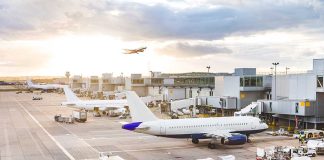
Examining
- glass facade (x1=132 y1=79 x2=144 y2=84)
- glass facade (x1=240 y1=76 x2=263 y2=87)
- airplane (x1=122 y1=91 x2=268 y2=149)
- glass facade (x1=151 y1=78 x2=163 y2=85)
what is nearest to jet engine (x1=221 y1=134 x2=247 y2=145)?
airplane (x1=122 y1=91 x2=268 y2=149)

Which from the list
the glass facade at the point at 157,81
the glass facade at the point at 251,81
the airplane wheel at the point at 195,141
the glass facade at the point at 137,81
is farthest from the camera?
the glass facade at the point at 137,81

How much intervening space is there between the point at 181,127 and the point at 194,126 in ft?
6.04

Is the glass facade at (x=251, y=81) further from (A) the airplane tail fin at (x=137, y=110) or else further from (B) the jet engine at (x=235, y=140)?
(A) the airplane tail fin at (x=137, y=110)

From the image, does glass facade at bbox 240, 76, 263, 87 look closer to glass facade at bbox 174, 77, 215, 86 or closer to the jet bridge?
the jet bridge

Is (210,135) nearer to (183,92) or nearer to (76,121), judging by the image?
(76,121)

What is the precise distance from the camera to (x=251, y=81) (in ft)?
254

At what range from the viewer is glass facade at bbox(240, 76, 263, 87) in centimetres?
7669

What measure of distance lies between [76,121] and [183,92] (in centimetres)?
3911

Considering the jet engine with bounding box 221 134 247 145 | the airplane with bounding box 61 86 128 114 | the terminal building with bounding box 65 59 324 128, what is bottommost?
the jet engine with bounding box 221 134 247 145

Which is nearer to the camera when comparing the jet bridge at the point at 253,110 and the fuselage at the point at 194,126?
the fuselage at the point at 194,126

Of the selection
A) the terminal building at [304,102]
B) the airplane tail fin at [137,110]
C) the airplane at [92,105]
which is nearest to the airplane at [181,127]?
the airplane tail fin at [137,110]

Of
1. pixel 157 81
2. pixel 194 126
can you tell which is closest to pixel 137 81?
pixel 157 81

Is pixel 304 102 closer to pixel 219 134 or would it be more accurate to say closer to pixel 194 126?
pixel 219 134

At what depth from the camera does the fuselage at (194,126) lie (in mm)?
48344
